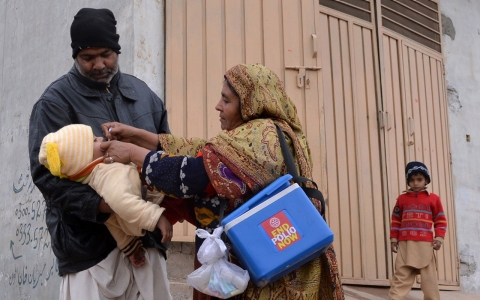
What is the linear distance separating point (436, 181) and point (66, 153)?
18.6 feet

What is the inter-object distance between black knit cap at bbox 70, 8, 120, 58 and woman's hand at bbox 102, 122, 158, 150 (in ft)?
1.15

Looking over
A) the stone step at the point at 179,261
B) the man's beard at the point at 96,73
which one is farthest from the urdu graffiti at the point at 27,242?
the man's beard at the point at 96,73

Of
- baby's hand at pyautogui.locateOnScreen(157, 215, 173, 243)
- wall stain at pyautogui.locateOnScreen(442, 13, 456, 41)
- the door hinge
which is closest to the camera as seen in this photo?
baby's hand at pyautogui.locateOnScreen(157, 215, 173, 243)

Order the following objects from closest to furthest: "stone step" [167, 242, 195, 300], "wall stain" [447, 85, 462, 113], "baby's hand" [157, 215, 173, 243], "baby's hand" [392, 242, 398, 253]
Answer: "baby's hand" [157, 215, 173, 243] < "stone step" [167, 242, 195, 300] < "baby's hand" [392, 242, 398, 253] < "wall stain" [447, 85, 462, 113]

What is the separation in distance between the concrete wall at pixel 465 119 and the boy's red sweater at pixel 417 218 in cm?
143

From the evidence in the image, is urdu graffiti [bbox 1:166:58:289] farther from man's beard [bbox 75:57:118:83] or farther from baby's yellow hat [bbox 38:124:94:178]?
baby's yellow hat [bbox 38:124:94:178]

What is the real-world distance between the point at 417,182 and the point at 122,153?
14.3 ft

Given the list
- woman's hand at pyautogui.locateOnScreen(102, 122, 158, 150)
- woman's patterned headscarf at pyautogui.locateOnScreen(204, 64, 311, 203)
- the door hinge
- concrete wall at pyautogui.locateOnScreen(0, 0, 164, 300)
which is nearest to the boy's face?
the door hinge

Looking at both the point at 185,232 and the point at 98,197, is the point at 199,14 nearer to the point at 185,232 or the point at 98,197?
the point at 185,232

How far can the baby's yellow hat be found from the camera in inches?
104

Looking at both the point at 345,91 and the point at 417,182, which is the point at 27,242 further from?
the point at 417,182

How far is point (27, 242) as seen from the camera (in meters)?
6.04

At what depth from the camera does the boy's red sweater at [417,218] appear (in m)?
6.49

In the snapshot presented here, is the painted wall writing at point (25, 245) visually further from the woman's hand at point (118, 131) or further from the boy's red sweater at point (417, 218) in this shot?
the boy's red sweater at point (417, 218)
